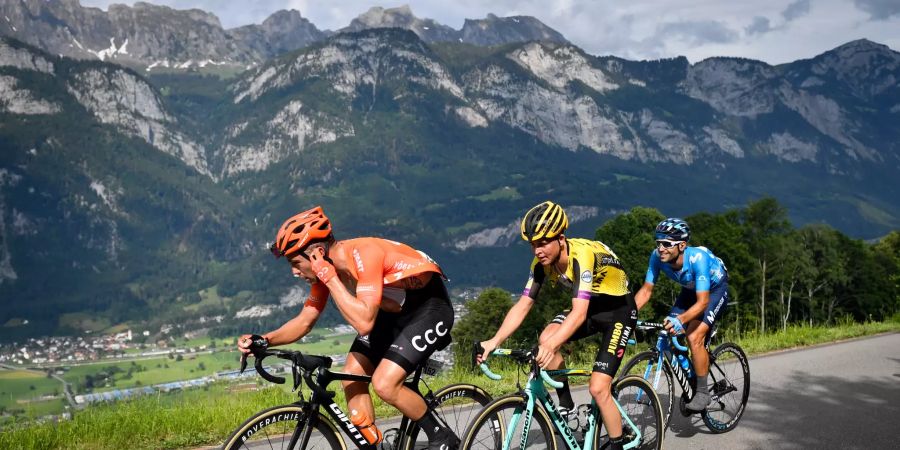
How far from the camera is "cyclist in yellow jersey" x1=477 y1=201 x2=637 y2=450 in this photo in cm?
559

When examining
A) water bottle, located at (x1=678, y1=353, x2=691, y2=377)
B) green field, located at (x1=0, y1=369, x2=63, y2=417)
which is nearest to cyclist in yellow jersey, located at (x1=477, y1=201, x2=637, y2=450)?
water bottle, located at (x1=678, y1=353, x2=691, y2=377)

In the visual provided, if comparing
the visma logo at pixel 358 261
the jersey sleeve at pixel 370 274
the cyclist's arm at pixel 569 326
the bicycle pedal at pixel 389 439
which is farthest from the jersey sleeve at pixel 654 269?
the visma logo at pixel 358 261

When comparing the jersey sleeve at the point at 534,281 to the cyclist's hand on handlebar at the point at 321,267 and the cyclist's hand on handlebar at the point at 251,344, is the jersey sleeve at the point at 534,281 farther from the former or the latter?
the cyclist's hand on handlebar at the point at 251,344

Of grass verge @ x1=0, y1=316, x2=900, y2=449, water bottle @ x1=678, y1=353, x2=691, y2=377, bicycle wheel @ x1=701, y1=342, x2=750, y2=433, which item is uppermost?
water bottle @ x1=678, y1=353, x2=691, y2=377

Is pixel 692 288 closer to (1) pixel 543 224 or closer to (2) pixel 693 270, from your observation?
(2) pixel 693 270

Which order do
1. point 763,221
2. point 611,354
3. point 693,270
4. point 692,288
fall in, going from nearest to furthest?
point 611,354 < point 693,270 < point 692,288 < point 763,221

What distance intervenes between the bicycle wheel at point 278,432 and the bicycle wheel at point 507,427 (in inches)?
36.9

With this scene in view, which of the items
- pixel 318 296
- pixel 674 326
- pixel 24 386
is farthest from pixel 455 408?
pixel 24 386

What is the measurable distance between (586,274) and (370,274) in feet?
5.99

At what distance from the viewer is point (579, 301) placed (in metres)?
5.61

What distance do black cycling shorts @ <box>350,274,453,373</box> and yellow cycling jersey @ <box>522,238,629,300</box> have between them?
35.9 inches

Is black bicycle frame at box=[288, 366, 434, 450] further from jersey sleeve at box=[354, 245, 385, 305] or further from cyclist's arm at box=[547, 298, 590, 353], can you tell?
cyclist's arm at box=[547, 298, 590, 353]

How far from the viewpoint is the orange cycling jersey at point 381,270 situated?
15.7 ft

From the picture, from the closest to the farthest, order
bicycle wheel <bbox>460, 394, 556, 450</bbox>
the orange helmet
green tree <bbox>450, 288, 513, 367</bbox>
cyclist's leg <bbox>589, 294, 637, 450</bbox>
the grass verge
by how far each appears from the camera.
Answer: the orange helmet, bicycle wheel <bbox>460, 394, 556, 450</bbox>, cyclist's leg <bbox>589, 294, 637, 450</bbox>, the grass verge, green tree <bbox>450, 288, 513, 367</bbox>
